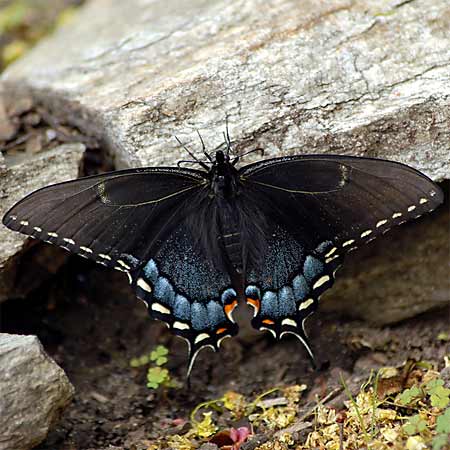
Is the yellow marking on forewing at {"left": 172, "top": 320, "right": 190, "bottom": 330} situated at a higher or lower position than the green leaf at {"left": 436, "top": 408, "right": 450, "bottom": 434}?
higher

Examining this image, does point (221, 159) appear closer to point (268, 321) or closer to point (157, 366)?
point (268, 321)

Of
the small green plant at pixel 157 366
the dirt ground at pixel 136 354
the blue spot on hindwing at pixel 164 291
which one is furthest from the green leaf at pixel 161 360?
the blue spot on hindwing at pixel 164 291

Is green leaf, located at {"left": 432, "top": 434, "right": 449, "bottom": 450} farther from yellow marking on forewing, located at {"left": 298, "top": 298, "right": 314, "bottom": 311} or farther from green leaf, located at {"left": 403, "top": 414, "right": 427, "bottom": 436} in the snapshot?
yellow marking on forewing, located at {"left": 298, "top": 298, "right": 314, "bottom": 311}

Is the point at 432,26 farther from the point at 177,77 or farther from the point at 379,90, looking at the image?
the point at 177,77

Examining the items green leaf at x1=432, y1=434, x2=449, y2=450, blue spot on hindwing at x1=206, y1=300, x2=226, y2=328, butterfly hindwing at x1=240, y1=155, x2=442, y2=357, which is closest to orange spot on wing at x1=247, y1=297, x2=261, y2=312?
butterfly hindwing at x1=240, y1=155, x2=442, y2=357

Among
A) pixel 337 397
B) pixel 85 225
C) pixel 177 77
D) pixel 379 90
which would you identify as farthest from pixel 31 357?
pixel 379 90

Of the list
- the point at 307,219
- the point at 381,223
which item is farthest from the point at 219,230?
the point at 381,223
